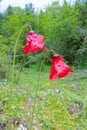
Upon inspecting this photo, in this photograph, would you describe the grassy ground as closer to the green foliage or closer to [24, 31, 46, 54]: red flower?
[24, 31, 46, 54]: red flower

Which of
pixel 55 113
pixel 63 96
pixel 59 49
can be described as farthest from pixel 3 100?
pixel 59 49

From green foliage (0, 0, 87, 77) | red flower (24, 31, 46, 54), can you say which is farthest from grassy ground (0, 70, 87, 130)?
green foliage (0, 0, 87, 77)

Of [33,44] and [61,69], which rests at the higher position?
[33,44]

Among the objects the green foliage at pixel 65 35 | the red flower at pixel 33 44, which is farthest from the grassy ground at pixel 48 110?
the green foliage at pixel 65 35

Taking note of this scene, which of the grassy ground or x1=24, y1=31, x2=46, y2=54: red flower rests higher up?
x1=24, y1=31, x2=46, y2=54: red flower

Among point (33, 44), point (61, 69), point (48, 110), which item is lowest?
point (48, 110)

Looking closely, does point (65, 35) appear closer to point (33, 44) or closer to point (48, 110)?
point (48, 110)

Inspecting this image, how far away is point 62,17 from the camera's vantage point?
49.4 feet

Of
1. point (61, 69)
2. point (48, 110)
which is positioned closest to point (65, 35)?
point (48, 110)

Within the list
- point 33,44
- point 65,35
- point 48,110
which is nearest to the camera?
point 33,44

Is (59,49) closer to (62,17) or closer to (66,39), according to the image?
(66,39)

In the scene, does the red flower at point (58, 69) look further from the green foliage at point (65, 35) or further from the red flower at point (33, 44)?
the green foliage at point (65, 35)

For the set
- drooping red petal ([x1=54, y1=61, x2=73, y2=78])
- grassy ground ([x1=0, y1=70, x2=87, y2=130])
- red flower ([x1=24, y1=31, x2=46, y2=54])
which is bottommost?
grassy ground ([x1=0, y1=70, x2=87, y2=130])

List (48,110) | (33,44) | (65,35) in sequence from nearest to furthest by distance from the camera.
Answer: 1. (33,44)
2. (48,110)
3. (65,35)
